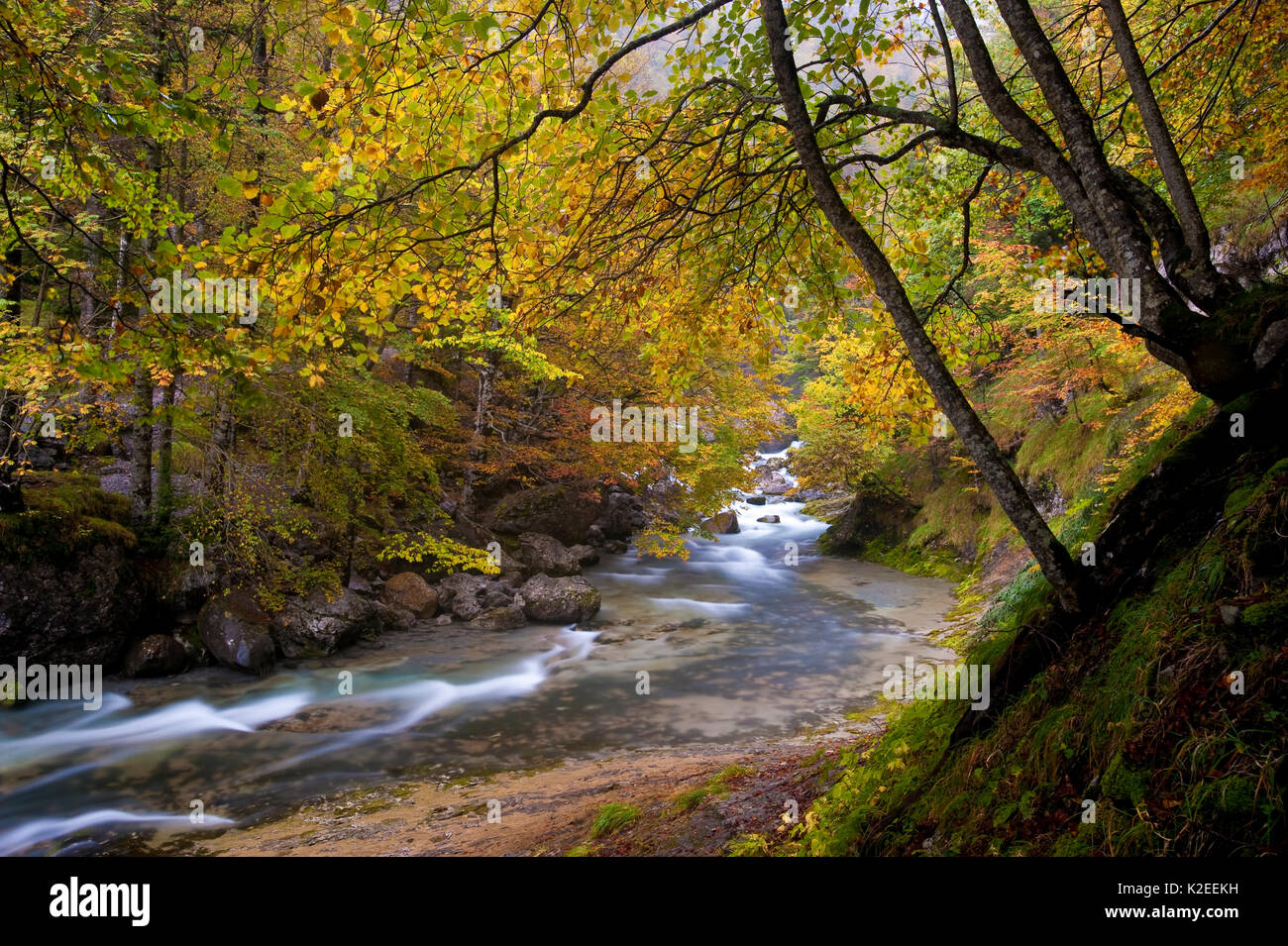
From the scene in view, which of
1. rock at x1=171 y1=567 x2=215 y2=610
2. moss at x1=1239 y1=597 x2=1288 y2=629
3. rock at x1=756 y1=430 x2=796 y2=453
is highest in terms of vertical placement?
rock at x1=756 y1=430 x2=796 y2=453

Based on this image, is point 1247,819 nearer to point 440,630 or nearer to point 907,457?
point 440,630

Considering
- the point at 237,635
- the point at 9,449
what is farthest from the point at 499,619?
the point at 9,449

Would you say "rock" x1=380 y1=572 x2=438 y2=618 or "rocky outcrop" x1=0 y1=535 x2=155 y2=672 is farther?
"rock" x1=380 y1=572 x2=438 y2=618

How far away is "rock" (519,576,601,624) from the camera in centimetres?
1437

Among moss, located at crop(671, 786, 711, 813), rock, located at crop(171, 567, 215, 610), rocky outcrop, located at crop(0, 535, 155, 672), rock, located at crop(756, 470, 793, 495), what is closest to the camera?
moss, located at crop(671, 786, 711, 813)

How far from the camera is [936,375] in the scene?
135 inches

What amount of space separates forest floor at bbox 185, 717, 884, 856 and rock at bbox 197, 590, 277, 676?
4.22m

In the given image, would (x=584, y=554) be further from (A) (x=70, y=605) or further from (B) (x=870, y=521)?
(A) (x=70, y=605)

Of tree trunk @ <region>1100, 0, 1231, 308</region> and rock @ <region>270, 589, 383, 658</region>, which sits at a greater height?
tree trunk @ <region>1100, 0, 1231, 308</region>

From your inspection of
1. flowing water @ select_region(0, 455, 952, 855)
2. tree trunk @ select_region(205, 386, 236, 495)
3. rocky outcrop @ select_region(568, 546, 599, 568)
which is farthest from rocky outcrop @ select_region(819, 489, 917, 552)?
tree trunk @ select_region(205, 386, 236, 495)

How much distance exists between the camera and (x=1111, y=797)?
2.53 m

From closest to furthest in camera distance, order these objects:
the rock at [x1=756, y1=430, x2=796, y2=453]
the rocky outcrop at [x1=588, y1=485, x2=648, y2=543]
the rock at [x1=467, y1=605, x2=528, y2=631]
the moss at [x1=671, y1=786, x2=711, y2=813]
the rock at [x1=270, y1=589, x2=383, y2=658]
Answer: the moss at [x1=671, y1=786, x2=711, y2=813] → the rock at [x1=270, y1=589, x2=383, y2=658] → the rock at [x1=467, y1=605, x2=528, y2=631] → the rocky outcrop at [x1=588, y1=485, x2=648, y2=543] → the rock at [x1=756, y1=430, x2=796, y2=453]

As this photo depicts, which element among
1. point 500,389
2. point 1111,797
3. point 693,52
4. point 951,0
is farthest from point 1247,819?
point 500,389

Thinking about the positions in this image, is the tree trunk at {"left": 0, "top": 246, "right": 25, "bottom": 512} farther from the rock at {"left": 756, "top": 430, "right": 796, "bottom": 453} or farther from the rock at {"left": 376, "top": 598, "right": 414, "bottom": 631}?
the rock at {"left": 756, "top": 430, "right": 796, "bottom": 453}
